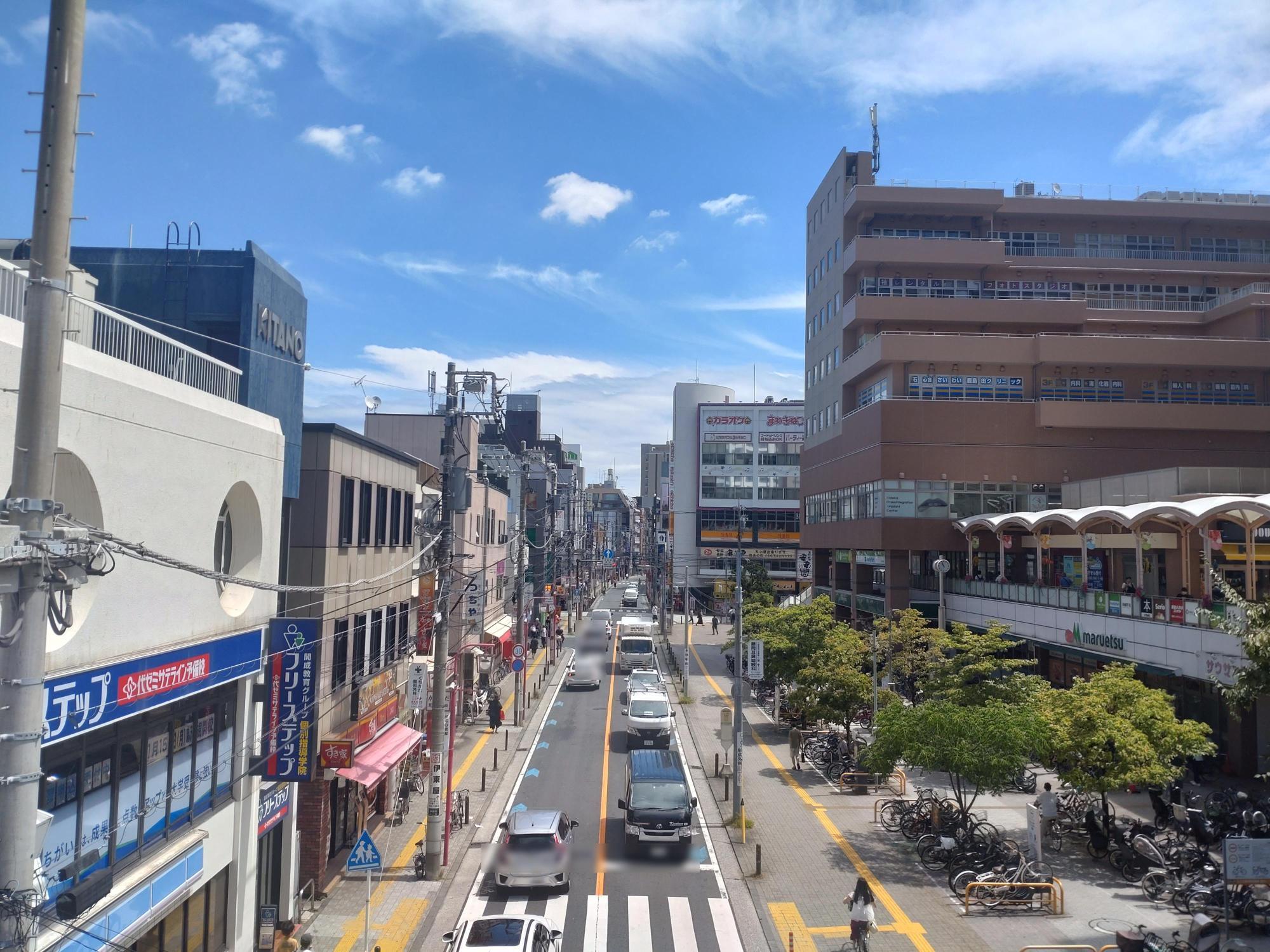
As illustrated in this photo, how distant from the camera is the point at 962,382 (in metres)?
49.4

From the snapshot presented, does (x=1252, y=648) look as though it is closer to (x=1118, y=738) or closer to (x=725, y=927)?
(x=1118, y=738)

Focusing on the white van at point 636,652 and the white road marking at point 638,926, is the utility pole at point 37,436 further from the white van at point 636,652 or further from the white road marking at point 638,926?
the white van at point 636,652

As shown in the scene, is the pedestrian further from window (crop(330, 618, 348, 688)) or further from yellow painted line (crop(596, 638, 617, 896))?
window (crop(330, 618, 348, 688))

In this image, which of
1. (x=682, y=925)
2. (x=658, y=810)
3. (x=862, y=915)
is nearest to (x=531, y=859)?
(x=682, y=925)

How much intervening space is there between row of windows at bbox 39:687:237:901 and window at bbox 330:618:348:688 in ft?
14.3

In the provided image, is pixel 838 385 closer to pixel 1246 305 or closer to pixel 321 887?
pixel 1246 305

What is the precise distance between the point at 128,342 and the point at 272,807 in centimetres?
937

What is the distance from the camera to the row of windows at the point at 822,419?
59.3 m

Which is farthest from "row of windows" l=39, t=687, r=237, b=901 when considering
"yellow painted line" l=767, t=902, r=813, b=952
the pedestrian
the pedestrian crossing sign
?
the pedestrian

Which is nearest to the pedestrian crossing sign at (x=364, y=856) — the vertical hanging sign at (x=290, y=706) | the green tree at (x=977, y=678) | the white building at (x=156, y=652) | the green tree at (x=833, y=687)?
the vertical hanging sign at (x=290, y=706)

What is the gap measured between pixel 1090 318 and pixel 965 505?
1543 centimetres

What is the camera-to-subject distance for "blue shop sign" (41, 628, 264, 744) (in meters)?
9.84

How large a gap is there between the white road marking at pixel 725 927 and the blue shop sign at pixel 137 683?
9.92m

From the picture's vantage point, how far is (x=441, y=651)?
20.1 metres
